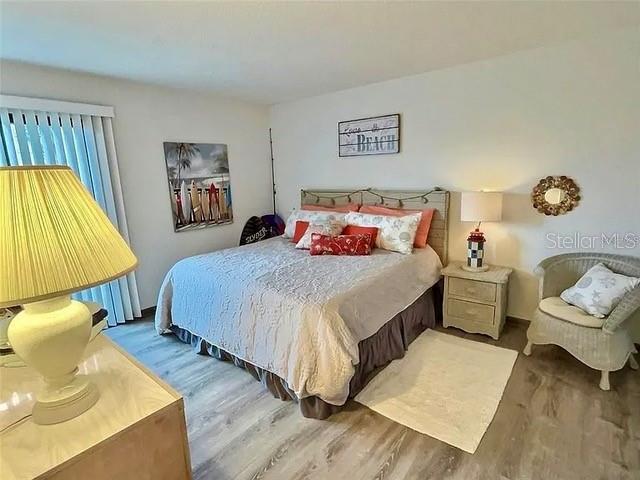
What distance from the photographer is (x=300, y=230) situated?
3.67 meters

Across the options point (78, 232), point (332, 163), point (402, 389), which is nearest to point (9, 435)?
point (78, 232)

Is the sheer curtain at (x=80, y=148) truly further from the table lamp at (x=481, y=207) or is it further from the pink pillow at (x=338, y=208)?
the table lamp at (x=481, y=207)

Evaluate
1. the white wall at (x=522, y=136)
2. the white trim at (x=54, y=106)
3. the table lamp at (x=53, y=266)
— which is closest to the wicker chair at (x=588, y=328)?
the white wall at (x=522, y=136)

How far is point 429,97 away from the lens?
3.24m

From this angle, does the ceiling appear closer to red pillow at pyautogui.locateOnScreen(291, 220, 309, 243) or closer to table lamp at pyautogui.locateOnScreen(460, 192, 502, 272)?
table lamp at pyautogui.locateOnScreen(460, 192, 502, 272)

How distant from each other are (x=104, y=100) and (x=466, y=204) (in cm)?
338

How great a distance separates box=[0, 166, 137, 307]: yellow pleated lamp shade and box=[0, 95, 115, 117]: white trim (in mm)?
2473

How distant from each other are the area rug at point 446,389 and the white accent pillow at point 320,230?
1282mm

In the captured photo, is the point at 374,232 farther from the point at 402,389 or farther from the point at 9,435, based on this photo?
the point at 9,435

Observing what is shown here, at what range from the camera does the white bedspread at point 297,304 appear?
1.98m

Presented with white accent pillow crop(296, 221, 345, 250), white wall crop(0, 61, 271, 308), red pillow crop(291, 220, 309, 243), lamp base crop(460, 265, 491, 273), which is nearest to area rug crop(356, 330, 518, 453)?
lamp base crop(460, 265, 491, 273)

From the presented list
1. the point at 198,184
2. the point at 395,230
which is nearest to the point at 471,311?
the point at 395,230

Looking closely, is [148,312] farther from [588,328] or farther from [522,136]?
[522,136]

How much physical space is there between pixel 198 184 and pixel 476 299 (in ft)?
10.3
